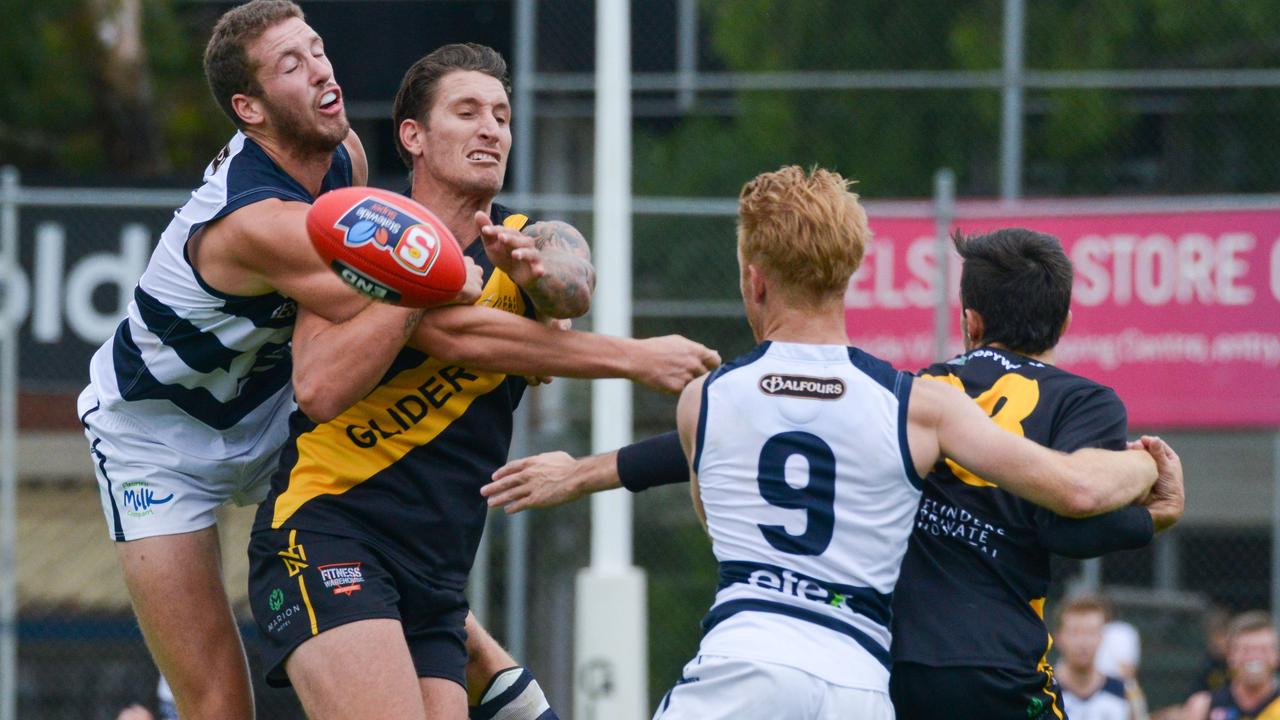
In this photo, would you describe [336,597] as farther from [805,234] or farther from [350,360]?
[805,234]

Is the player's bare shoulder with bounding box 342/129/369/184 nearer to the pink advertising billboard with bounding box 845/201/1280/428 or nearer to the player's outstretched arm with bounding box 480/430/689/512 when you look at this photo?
the player's outstretched arm with bounding box 480/430/689/512

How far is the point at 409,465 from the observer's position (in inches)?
163

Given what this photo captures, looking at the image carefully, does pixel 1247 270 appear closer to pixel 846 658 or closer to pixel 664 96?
pixel 846 658

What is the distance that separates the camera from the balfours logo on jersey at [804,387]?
353 centimetres

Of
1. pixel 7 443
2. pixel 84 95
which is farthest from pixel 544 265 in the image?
pixel 84 95

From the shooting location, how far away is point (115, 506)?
14.7 ft

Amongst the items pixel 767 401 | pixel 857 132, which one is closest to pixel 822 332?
pixel 767 401

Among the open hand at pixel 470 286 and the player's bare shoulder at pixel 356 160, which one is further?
the player's bare shoulder at pixel 356 160

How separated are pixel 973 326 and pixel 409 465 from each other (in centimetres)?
149

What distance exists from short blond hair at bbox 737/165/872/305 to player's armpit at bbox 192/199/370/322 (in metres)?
1.06

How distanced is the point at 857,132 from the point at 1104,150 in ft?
6.76

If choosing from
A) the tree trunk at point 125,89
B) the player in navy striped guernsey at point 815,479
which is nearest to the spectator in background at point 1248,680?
the player in navy striped guernsey at point 815,479

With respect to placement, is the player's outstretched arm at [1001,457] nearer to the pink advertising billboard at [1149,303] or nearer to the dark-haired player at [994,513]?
the dark-haired player at [994,513]

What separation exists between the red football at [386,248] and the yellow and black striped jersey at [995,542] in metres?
1.20
